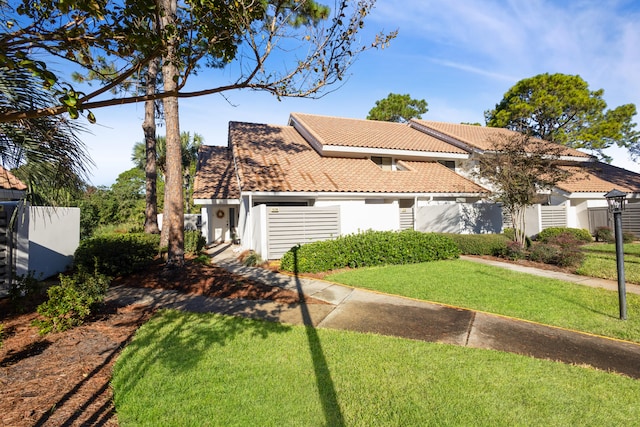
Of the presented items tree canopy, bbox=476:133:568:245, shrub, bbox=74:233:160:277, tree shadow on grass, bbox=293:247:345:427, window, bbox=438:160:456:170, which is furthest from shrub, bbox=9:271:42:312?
window, bbox=438:160:456:170

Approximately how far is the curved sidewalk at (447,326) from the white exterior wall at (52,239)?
21.2 feet

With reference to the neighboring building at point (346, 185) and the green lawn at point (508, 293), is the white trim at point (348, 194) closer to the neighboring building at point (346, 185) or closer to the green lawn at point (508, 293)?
the neighboring building at point (346, 185)

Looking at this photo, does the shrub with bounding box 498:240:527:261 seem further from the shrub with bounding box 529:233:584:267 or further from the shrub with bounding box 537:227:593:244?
the shrub with bounding box 537:227:593:244

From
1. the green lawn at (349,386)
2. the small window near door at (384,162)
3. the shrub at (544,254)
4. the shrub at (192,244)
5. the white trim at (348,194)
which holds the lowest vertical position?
the green lawn at (349,386)

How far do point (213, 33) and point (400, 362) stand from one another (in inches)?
185

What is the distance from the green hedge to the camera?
10227 millimetres

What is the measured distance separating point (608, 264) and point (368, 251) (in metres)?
7.66

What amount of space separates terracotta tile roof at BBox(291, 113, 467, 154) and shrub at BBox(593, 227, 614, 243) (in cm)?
785

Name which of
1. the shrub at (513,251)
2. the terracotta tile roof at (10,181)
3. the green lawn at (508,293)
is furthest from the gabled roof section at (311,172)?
the terracotta tile roof at (10,181)

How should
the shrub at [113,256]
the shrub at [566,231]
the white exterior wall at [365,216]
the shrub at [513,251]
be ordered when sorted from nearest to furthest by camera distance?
the shrub at [113,256] < the shrub at [513,251] < the white exterior wall at [365,216] < the shrub at [566,231]

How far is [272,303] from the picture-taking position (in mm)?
6926

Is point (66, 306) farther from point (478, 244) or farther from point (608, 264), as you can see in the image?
point (608, 264)

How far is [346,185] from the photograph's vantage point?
575 inches

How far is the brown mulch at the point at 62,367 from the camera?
3.05 m
